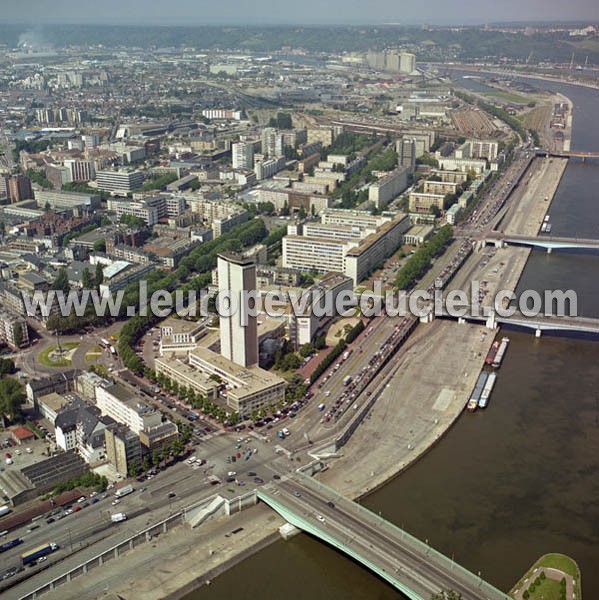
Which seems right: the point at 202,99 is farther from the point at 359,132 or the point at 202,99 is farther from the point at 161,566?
the point at 161,566

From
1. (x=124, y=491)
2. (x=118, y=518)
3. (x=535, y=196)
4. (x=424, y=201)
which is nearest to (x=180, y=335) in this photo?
(x=124, y=491)

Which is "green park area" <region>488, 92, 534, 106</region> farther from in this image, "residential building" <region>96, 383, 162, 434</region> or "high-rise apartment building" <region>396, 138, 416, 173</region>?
"residential building" <region>96, 383, 162, 434</region>

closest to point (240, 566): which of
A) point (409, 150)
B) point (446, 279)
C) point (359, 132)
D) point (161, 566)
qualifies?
point (161, 566)

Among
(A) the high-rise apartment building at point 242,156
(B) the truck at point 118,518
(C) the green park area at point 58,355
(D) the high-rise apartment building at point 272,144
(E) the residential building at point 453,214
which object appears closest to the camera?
(B) the truck at point 118,518

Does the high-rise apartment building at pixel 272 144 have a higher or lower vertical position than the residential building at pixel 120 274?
higher

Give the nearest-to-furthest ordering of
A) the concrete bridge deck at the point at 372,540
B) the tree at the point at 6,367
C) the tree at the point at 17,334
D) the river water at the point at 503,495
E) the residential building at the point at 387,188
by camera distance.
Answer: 1. the concrete bridge deck at the point at 372,540
2. the river water at the point at 503,495
3. the tree at the point at 6,367
4. the tree at the point at 17,334
5. the residential building at the point at 387,188

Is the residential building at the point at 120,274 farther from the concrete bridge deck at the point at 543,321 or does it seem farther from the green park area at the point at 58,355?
the concrete bridge deck at the point at 543,321

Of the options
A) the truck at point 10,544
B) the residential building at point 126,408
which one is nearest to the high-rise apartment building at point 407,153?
the residential building at point 126,408

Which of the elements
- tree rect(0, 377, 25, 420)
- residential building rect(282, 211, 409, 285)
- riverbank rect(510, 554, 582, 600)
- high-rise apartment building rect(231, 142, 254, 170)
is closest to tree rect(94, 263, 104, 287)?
residential building rect(282, 211, 409, 285)

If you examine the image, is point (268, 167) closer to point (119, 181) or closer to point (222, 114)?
point (119, 181)
